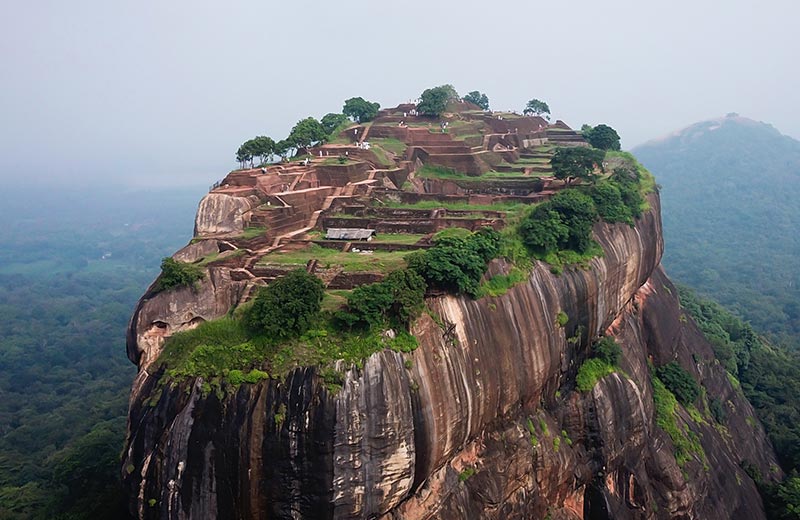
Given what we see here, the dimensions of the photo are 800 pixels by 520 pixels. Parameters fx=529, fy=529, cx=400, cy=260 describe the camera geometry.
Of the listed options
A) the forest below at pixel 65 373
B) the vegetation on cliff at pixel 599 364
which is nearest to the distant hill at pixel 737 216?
the vegetation on cliff at pixel 599 364

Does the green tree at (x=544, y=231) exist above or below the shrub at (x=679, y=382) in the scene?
above

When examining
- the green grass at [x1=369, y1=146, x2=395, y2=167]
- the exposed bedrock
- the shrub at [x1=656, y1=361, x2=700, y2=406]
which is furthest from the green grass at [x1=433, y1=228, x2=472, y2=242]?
the shrub at [x1=656, y1=361, x2=700, y2=406]

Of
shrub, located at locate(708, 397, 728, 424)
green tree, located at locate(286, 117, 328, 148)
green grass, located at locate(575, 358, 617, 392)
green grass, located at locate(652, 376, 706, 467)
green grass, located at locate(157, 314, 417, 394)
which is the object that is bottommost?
shrub, located at locate(708, 397, 728, 424)

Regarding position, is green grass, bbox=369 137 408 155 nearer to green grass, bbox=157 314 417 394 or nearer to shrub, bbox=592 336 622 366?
shrub, bbox=592 336 622 366

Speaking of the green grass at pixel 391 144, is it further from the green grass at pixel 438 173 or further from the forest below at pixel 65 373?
the forest below at pixel 65 373

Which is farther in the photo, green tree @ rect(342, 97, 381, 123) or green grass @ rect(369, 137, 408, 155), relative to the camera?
green tree @ rect(342, 97, 381, 123)

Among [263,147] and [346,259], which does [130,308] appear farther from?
[346,259]
